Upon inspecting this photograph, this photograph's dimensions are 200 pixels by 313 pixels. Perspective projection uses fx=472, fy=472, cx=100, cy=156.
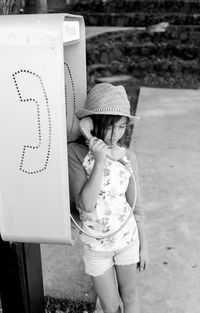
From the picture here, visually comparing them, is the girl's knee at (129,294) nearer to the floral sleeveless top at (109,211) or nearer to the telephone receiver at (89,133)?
the floral sleeveless top at (109,211)

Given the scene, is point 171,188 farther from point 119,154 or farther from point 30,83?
point 30,83

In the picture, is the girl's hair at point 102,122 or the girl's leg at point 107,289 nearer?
the girl's hair at point 102,122

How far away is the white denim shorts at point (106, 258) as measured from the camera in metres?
1.62

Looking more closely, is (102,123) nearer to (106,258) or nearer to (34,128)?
(34,128)

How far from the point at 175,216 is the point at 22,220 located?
1.83 metres

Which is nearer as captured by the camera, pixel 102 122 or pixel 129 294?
pixel 102 122

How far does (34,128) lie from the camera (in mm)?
1221

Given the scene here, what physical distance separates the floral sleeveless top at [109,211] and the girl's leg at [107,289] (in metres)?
0.11

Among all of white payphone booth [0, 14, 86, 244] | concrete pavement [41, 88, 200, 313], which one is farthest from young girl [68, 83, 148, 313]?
concrete pavement [41, 88, 200, 313]

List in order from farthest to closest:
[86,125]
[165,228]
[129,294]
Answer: [165,228]
[129,294]
[86,125]

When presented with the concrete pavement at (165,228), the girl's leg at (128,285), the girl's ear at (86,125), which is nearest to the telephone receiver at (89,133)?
the girl's ear at (86,125)

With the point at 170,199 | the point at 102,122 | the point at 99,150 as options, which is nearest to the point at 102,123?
the point at 102,122

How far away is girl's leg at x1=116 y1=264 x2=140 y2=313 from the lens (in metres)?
1.67

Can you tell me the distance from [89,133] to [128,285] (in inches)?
23.5
